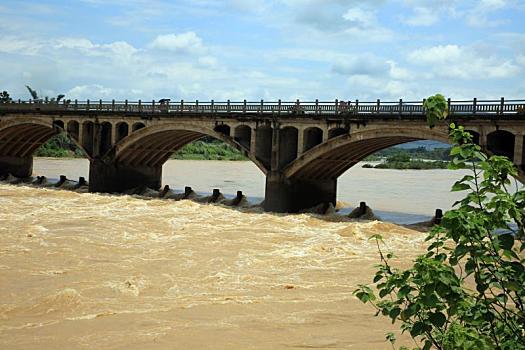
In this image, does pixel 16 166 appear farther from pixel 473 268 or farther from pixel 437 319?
pixel 473 268

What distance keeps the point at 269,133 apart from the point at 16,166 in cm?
3482

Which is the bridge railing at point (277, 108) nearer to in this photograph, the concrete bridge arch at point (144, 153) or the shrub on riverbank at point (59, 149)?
the concrete bridge arch at point (144, 153)

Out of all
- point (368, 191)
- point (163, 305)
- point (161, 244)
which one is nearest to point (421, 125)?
point (161, 244)

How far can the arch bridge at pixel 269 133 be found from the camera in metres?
30.4

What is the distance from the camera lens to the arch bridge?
99.8 feet

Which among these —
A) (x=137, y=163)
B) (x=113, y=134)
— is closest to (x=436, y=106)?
(x=113, y=134)

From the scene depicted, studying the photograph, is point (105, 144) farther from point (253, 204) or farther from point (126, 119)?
point (253, 204)

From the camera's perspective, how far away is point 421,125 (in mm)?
31750

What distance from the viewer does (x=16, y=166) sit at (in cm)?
6272

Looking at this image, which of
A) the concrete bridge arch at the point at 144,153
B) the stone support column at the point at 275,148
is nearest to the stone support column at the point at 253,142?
the stone support column at the point at 275,148

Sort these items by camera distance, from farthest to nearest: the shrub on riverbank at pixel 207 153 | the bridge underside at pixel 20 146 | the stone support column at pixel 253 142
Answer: the shrub on riverbank at pixel 207 153 < the bridge underside at pixel 20 146 < the stone support column at pixel 253 142

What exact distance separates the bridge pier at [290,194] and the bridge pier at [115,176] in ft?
55.0

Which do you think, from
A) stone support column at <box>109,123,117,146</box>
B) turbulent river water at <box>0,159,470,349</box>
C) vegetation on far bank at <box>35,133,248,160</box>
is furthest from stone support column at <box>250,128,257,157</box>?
vegetation on far bank at <box>35,133,248,160</box>

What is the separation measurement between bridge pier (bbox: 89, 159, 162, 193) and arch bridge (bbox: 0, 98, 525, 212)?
0.08 meters
